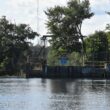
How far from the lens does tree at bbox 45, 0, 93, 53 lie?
13988 cm

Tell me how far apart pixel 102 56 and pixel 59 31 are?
11252mm

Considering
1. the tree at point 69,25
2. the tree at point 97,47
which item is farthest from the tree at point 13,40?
the tree at point 97,47

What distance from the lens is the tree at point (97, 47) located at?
449 ft

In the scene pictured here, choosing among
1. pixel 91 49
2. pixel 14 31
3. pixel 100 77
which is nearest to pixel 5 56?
pixel 14 31

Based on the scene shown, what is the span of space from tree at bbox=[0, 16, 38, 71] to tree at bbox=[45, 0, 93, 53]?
990cm

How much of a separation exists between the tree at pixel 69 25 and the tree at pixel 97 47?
6.19ft

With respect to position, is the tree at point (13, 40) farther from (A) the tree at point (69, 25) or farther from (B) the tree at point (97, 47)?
(B) the tree at point (97, 47)

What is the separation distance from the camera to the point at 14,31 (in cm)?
15112

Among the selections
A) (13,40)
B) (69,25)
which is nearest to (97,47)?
(69,25)

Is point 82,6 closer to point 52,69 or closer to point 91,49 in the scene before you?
point 91,49

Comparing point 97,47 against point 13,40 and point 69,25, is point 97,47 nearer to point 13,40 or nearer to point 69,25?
point 69,25

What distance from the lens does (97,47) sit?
138 metres

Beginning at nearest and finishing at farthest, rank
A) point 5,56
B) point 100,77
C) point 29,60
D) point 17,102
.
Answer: point 17,102 < point 100,77 < point 29,60 < point 5,56

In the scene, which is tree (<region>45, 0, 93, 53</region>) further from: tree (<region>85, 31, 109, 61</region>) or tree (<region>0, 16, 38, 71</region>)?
tree (<region>0, 16, 38, 71</region>)
